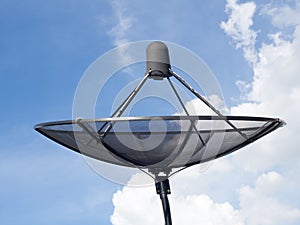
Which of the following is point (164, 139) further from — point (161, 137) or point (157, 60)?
point (157, 60)

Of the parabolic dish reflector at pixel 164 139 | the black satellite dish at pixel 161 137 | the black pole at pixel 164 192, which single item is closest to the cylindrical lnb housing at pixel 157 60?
the black satellite dish at pixel 161 137

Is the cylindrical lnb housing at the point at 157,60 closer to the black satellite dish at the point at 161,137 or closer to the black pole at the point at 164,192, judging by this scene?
the black satellite dish at the point at 161,137

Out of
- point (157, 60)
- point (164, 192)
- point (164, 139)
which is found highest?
point (157, 60)

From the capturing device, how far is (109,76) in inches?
253

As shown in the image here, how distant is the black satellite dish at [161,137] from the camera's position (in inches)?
261

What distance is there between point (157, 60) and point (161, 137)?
1.33m

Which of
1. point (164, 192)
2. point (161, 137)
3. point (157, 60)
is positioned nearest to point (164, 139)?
point (161, 137)

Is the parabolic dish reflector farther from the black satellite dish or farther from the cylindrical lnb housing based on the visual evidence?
the cylindrical lnb housing

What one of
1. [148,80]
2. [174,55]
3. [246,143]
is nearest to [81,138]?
[148,80]

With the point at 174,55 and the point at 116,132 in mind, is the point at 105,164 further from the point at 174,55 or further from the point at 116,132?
the point at 174,55

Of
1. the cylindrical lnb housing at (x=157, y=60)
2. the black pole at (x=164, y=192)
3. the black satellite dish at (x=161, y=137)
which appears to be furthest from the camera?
the black pole at (x=164, y=192)

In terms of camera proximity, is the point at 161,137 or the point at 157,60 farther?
the point at 161,137

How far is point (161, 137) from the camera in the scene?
24.8 ft

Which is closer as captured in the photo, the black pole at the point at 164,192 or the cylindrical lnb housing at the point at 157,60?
the cylindrical lnb housing at the point at 157,60
